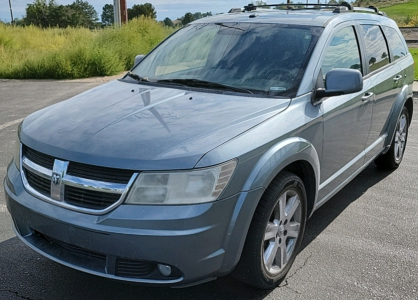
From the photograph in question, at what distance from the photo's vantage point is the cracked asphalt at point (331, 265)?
10.4 ft

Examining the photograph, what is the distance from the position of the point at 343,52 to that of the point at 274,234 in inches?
70.0

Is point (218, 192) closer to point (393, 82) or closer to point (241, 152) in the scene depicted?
point (241, 152)

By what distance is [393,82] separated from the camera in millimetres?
4918

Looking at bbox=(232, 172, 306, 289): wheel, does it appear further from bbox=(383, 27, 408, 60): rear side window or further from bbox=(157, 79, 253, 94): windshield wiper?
bbox=(383, 27, 408, 60): rear side window

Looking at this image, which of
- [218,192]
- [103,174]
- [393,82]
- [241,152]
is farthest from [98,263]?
[393,82]

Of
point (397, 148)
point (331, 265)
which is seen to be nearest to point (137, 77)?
point (331, 265)

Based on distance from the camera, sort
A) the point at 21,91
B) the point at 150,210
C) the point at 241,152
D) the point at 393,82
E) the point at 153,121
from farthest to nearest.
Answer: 1. the point at 21,91
2. the point at 393,82
3. the point at 153,121
4. the point at 241,152
5. the point at 150,210

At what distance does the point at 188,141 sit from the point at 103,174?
0.49 m

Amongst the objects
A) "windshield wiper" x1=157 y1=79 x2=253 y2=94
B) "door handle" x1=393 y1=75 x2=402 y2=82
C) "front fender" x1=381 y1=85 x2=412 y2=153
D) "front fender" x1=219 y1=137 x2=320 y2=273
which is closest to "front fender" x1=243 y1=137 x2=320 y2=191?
"front fender" x1=219 y1=137 x2=320 y2=273

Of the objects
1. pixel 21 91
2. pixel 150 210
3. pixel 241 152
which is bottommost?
pixel 21 91

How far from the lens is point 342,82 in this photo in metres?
3.40

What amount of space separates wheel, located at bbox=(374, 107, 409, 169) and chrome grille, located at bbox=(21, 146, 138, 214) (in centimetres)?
367

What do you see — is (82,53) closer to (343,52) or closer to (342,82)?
(343,52)

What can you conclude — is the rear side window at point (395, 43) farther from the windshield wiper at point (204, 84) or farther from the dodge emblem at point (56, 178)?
the dodge emblem at point (56, 178)
